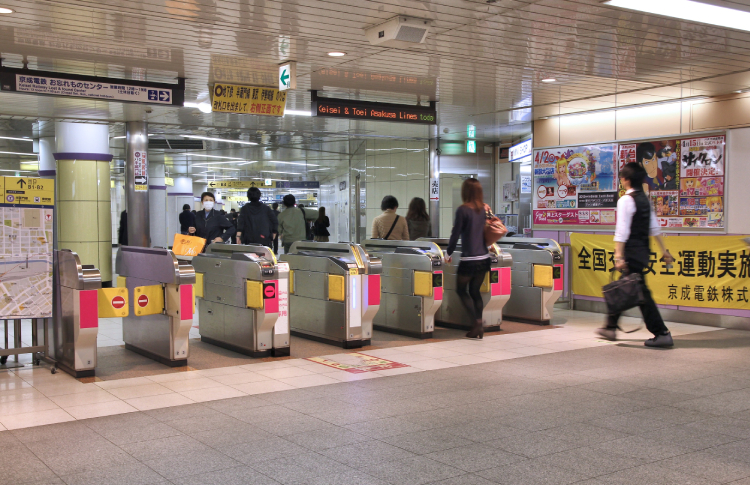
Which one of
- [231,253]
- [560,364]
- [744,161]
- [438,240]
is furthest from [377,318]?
[744,161]

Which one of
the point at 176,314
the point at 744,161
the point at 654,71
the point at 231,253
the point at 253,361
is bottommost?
the point at 253,361

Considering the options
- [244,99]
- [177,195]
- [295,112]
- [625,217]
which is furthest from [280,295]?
[177,195]

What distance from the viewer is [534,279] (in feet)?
27.6

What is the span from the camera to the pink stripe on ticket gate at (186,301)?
19.0ft

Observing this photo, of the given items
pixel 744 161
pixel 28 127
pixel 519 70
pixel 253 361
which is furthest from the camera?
pixel 28 127

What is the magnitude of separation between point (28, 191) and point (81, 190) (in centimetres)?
609

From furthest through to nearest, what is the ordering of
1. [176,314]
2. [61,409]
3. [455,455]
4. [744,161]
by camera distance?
1. [744,161]
2. [176,314]
3. [61,409]
4. [455,455]

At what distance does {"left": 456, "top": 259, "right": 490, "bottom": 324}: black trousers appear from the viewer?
7.23m

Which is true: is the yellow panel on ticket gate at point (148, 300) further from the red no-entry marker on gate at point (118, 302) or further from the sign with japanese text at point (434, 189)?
the sign with japanese text at point (434, 189)

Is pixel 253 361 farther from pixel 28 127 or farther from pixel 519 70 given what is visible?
pixel 28 127

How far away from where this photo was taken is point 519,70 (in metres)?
7.52

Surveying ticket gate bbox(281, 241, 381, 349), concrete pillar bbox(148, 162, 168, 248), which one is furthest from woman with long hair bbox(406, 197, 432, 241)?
concrete pillar bbox(148, 162, 168, 248)

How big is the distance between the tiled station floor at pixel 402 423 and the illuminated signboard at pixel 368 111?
3.54m

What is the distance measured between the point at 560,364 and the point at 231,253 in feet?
11.6
